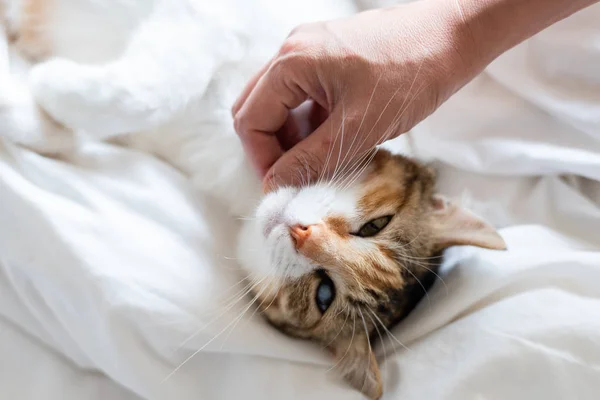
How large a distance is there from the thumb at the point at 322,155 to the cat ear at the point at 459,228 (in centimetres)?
35

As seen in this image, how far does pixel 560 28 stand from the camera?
149 cm

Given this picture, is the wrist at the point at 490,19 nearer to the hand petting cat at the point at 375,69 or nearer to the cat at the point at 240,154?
the hand petting cat at the point at 375,69

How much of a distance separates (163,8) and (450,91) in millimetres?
799

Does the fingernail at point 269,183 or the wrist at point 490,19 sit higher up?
the wrist at point 490,19

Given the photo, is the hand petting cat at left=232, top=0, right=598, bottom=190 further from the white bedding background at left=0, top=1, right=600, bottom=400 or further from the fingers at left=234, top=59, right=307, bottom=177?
the white bedding background at left=0, top=1, right=600, bottom=400

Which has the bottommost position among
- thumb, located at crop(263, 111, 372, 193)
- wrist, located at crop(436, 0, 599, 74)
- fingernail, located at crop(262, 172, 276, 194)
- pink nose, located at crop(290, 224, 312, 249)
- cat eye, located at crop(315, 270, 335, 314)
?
cat eye, located at crop(315, 270, 335, 314)

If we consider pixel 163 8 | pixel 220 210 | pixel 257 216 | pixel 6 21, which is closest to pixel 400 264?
pixel 257 216

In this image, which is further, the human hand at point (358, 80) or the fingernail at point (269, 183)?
the fingernail at point (269, 183)

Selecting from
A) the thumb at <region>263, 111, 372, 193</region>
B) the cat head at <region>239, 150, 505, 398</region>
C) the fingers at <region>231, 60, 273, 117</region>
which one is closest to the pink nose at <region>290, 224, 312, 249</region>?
the cat head at <region>239, 150, 505, 398</region>

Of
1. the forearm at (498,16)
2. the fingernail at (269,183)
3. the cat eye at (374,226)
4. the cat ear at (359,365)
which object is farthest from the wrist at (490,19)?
the cat ear at (359,365)

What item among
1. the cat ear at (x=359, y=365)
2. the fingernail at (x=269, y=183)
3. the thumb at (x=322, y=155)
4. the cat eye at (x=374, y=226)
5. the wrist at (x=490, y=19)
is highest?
the wrist at (x=490, y=19)

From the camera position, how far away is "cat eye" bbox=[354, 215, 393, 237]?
128 cm

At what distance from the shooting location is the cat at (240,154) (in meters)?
1.22

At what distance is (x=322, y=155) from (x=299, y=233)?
194mm
